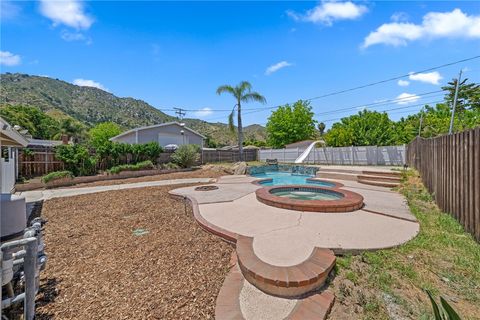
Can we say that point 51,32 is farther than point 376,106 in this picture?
No

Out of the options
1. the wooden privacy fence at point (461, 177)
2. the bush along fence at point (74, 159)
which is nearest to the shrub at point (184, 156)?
the bush along fence at point (74, 159)

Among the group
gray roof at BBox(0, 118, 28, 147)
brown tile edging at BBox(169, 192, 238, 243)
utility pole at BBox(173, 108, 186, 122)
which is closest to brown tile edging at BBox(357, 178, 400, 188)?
brown tile edging at BBox(169, 192, 238, 243)

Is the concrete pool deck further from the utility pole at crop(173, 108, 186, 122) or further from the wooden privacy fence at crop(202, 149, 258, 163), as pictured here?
the utility pole at crop(173, 108, 186, 122)

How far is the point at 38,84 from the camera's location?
62.3 m

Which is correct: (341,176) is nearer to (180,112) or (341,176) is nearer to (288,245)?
(288,245)

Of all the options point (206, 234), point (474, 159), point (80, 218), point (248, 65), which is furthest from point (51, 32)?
point (248, 65)

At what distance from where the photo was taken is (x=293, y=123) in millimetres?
32625

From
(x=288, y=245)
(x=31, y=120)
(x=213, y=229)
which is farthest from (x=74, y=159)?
(x=31, y=120)

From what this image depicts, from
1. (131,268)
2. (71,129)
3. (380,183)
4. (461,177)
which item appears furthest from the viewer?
(71,129)

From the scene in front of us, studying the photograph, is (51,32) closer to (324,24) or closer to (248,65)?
(324,24)

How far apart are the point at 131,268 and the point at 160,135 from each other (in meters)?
22.6

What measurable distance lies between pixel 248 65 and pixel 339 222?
65.1ft

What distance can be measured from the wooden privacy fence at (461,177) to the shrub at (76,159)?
52.6 ft

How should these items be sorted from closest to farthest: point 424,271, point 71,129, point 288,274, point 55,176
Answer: point 288,274
point 424,271
point 55,176
point 71,129
